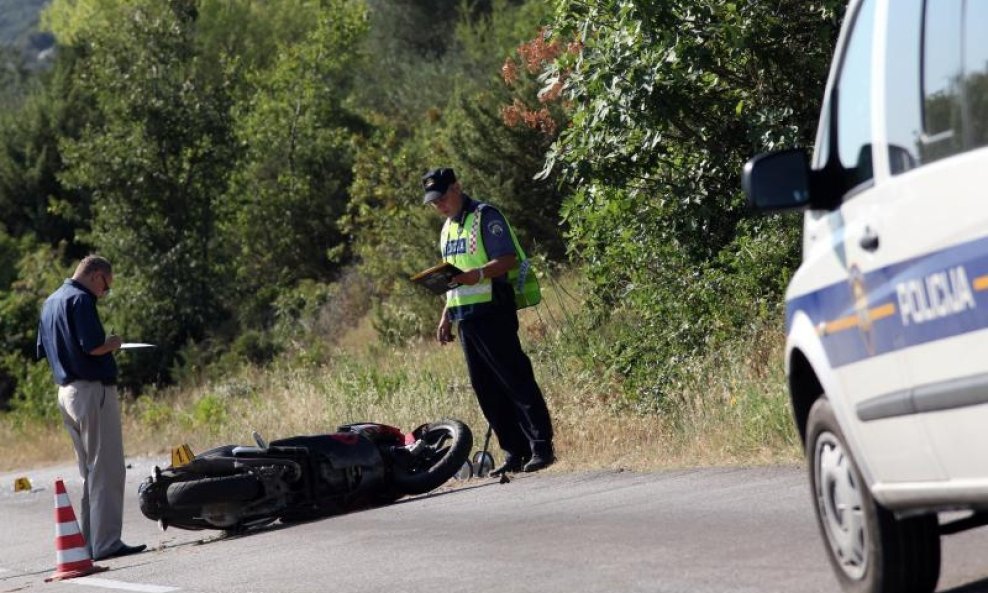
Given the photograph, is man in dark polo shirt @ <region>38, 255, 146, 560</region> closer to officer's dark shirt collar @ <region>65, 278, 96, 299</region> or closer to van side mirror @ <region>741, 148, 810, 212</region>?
officer's dark shirt collar @ <region>65, 278, 96, 299</region>

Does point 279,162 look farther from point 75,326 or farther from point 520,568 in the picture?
point 520,568

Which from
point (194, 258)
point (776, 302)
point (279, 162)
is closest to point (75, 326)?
point (776, 302)

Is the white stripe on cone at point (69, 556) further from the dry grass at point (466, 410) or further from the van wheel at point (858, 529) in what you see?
the van wheel at point (858, 529)

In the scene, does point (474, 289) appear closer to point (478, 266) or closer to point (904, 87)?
point (478, 266)

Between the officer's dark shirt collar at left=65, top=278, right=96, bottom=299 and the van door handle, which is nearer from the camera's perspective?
the van door handle

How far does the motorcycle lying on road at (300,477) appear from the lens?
11.3m

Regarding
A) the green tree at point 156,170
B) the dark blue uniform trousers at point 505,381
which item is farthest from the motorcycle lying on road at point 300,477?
the green tree at point 156,170

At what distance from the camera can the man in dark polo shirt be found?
37.7 feet

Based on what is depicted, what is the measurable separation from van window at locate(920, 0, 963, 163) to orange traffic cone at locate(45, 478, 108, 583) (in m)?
6.83

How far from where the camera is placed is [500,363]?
12.3 m

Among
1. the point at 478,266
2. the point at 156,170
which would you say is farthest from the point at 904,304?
the point at 156,170

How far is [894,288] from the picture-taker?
5270 mm

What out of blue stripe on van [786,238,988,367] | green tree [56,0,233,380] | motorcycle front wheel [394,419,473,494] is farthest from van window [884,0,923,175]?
green tree [56,0,233,380]

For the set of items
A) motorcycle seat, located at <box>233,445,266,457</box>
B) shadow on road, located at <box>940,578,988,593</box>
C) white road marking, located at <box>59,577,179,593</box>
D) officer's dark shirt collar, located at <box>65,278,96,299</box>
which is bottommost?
shadow on road, located at <box>940,578,988,593</box>
